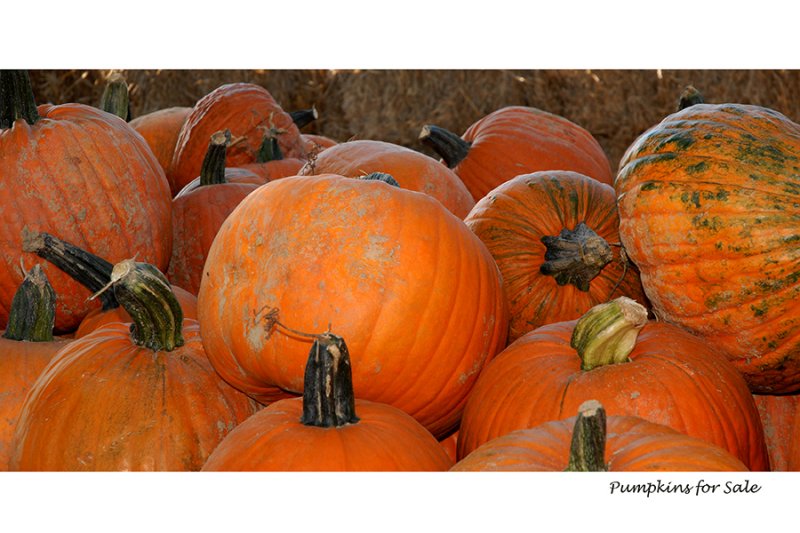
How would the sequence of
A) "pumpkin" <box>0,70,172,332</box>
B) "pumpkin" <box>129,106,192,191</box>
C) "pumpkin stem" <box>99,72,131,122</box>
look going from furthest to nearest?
"pumpkin" <box>129,106,192,191</box>
"pumpkin stem" <box>99,72,131,122</box>
"pumpkin" <box>0,70,172,332</box>

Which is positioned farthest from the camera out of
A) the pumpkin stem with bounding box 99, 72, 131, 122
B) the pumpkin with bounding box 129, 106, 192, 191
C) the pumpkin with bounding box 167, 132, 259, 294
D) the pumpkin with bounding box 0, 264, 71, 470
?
the pumpkin with bounding box 129, 106, 192, 191

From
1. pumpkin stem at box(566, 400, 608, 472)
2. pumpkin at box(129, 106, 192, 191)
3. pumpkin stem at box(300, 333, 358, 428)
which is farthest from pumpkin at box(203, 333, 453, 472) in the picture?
pumpkin at box(129, 106, 192, 191)

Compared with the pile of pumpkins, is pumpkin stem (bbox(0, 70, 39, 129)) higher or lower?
higher

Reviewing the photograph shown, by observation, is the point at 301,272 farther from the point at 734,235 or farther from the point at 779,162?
the point at 779,162

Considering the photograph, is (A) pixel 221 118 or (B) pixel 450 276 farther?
(A) pixel 221 118

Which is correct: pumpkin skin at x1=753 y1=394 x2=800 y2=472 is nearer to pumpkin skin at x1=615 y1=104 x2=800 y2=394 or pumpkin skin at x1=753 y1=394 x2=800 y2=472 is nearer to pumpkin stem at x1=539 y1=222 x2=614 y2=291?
pumpkin skin at x1=615 y1=104 x2=800 y2=394

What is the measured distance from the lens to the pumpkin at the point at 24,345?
2.35 metres

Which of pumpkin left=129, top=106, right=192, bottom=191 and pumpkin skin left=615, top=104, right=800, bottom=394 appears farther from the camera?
pumpkin left=129, top=106, right=192, bottom=191

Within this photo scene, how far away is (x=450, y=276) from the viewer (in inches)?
83.4

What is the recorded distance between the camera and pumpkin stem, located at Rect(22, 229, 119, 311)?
2436mm

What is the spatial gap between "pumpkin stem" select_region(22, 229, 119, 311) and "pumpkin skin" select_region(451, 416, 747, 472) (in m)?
1.27

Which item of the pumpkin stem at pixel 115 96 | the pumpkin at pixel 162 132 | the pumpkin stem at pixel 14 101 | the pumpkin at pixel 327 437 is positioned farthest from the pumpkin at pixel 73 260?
the pumpkin at pixel 162 132
